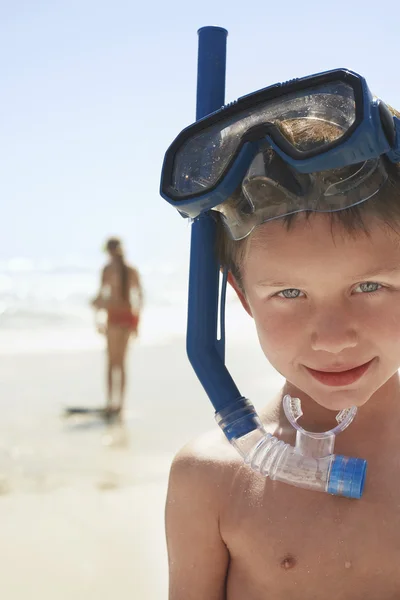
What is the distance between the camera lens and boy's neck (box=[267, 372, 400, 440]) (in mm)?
1893

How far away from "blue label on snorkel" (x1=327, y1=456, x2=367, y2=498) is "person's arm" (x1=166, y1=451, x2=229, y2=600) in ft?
1.19

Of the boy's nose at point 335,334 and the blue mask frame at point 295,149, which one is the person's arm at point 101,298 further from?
the boy's nose at point 335,334

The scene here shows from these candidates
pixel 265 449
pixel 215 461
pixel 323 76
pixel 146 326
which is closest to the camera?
pixel 323 76

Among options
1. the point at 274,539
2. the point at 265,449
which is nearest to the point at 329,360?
the point at 265,449

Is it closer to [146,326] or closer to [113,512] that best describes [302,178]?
[113,512]

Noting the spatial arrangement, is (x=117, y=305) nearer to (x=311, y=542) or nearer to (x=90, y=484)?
(x=90, y=484)

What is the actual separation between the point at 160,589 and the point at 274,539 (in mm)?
1996

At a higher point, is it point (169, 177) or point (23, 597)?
point (169, 177)

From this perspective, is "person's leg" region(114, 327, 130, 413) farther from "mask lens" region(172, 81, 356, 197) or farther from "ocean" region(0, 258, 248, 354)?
"mask lens" region(172, 81, 356, 197)

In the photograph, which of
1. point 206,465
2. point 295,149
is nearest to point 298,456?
point 206,465

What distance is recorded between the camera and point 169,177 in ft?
5.72

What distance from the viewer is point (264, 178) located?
1.65 m

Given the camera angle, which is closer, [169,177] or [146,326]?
[169,177]

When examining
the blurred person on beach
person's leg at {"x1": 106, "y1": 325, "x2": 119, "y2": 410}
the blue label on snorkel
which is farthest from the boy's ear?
the blurred person on beach
